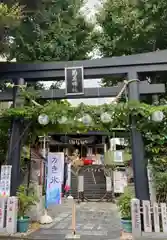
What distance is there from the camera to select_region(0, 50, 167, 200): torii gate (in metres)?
7.45

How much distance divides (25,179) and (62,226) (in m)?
2.17

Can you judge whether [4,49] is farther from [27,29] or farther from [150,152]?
[150,152]

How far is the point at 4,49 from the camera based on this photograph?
25.6 feet

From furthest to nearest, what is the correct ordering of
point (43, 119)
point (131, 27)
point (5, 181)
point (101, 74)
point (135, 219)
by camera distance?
point (131, 27) < point (101, 74) < point (5, 181) < point (43, 119) < point (135, 219)

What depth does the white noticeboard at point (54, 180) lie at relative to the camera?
7422 mm

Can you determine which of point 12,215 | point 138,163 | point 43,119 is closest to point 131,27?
point 43,119

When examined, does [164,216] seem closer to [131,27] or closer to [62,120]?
[62,120]

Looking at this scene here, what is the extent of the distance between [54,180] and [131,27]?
6652 mm

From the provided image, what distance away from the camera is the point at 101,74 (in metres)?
8.11

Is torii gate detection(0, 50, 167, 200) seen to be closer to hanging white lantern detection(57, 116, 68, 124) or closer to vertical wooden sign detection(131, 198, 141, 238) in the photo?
vertical wooden sign detection(131, 198, 141, 238)

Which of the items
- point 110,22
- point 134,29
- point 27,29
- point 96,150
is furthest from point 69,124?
point 96,150

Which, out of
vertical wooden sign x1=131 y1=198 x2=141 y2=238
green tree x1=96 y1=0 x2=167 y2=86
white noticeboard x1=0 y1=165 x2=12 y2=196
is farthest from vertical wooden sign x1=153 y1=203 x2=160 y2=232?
green tree x1=96 y1=0 x2=167 y2=86

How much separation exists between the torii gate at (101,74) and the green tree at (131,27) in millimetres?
2757

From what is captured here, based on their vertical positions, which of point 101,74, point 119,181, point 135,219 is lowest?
point 135,219
